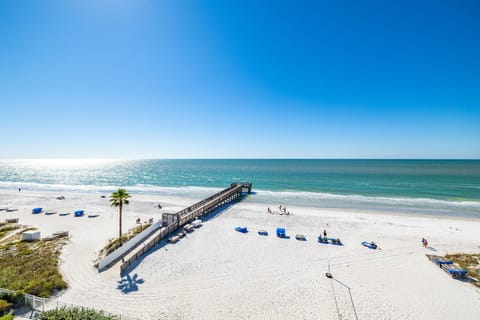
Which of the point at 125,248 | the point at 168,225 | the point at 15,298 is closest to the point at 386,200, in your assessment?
the point at 168,225

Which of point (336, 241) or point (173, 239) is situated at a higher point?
point (173, 239)

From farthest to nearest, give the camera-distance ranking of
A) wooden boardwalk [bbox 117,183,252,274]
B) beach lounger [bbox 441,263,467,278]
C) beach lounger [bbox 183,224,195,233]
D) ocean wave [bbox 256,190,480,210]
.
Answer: ocean wave [bbox 256,190,480,210], beach lounger [bbox 183,224,195,233], wooden boardwalk [bbox 117,183,252,274], beach lounger [bbox 441,263,467,278]

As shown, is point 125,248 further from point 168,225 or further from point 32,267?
point 32,267

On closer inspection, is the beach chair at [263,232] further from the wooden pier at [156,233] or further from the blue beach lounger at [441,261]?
the blue beach lounger at [441,261]

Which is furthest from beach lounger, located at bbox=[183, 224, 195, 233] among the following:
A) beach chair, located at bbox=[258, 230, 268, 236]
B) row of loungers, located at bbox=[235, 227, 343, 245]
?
beach chair, located at bbox=[258, 230, 268, 236]

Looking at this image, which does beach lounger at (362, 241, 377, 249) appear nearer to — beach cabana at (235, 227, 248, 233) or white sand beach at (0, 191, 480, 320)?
white sand beach at (0, 191, 480, 320)

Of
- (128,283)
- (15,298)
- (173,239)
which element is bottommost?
(128,283)

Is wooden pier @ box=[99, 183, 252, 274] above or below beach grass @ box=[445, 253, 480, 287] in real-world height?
above
